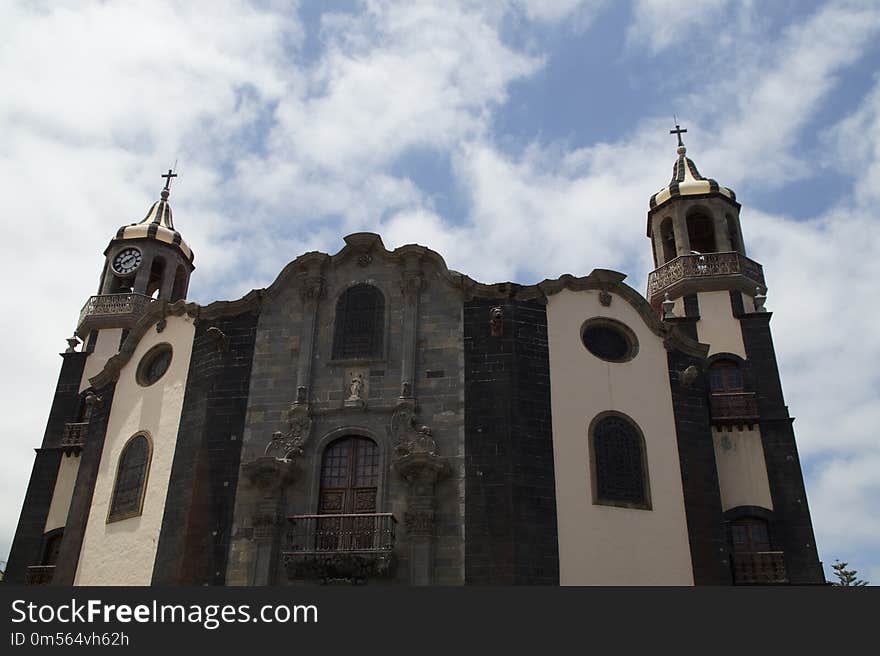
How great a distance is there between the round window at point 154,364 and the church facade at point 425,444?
93 mm

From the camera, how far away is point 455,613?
13297 mm

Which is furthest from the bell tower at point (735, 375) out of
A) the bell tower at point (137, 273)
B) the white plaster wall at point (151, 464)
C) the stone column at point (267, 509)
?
the bell tower at point (137, 273)

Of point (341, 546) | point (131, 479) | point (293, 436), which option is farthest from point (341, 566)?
point (131, 479)

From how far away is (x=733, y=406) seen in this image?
23.4 m

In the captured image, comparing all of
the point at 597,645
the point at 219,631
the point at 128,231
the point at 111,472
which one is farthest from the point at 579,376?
the point at 128,231

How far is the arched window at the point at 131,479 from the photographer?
21250 mm

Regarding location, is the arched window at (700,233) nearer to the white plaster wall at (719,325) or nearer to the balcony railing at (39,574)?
the white plaster wall at (719,325)

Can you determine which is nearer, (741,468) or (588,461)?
(588,461)

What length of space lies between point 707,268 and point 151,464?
18.3 meters

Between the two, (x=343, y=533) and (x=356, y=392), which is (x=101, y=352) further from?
(x=343, y=533)

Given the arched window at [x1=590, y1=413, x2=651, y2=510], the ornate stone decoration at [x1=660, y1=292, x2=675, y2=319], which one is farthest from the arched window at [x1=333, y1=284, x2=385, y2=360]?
the ornate stone decoration at [x1=660, y1=292, x2=675, y2=319]

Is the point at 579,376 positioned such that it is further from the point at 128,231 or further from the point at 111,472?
the point at 128,231

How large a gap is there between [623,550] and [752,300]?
11416mm

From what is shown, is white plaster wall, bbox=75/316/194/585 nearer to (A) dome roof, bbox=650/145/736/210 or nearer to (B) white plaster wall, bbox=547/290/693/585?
(B) white plaster wall, bbox=547/290/693/585
